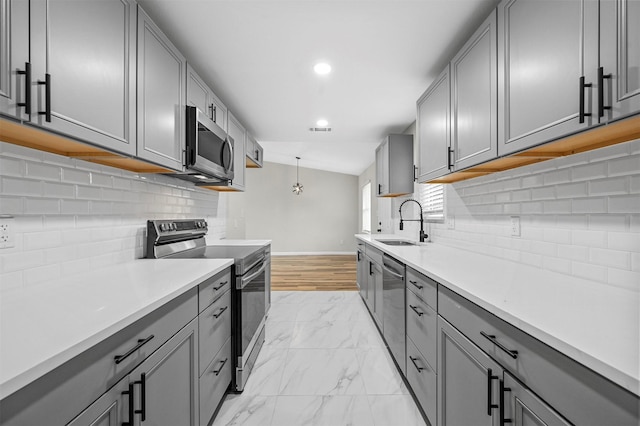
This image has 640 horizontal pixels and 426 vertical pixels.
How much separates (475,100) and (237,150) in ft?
8.05

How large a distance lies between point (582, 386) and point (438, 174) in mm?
1646

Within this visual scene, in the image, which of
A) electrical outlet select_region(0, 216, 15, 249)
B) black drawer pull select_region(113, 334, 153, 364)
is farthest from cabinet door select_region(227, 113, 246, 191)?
black drawer pull select_region(113, 334, 153, 364)

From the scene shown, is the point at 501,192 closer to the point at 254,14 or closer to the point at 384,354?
the point at 384,354

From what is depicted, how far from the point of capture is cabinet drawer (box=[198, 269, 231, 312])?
143 centimetres

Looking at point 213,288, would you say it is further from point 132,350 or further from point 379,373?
point 379,373

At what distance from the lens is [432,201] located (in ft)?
9.99

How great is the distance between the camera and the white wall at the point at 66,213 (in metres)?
1.11

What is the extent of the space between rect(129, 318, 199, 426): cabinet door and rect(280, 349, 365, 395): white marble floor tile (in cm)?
82

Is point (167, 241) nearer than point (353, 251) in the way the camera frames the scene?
Yes

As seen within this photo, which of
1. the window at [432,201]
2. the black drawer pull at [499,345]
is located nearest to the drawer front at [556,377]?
Result: the black drawer pull at [499,345]

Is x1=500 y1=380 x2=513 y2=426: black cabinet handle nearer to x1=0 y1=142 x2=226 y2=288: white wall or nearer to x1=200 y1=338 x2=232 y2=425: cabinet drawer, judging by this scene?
x1=200 y1=338 x2=232 y2=425: cabinet drawer

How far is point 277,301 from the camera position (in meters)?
3.96

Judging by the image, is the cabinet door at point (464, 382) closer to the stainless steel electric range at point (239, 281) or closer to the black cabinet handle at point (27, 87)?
the stainless steel electric range at point (239, 281)

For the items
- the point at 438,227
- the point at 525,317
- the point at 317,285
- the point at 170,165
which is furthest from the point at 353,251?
the point at 525,317
